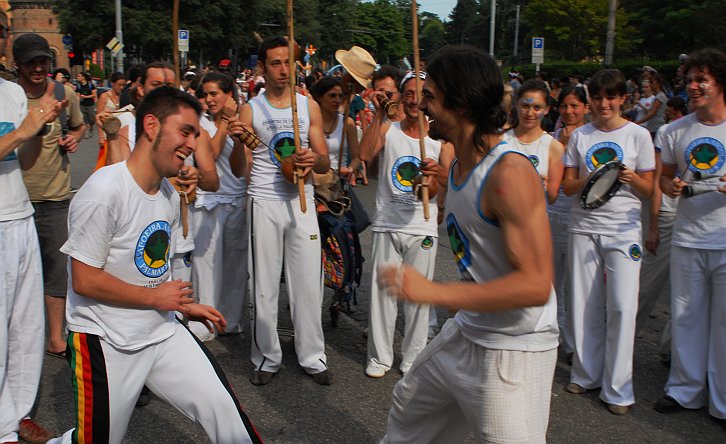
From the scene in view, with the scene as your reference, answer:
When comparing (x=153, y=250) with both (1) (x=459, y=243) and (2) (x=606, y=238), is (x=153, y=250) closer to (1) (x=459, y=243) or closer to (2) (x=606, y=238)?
(1) (x=459, y=243)

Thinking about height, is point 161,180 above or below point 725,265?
above

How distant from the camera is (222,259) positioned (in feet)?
20.4

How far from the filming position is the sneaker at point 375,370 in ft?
17.3

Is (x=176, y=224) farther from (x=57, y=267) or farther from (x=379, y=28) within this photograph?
(x=379, y=28)

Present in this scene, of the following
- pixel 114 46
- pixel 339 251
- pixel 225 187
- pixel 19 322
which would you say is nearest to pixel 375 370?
pixel 339 251

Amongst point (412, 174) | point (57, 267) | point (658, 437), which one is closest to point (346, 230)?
point (412, 174)

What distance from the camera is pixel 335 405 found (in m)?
4.78

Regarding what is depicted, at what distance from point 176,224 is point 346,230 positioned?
9.18ft

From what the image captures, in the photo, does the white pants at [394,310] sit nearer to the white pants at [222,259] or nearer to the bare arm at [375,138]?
the bare arm at [375,138]

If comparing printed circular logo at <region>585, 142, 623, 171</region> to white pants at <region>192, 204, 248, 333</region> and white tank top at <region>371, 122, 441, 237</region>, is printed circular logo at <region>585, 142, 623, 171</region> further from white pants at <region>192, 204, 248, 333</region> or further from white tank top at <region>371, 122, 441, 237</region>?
white pants at <region>192, 204, 248, 333</region>

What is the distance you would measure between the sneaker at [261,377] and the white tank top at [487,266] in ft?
8.48

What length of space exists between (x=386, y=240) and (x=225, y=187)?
1504 millimetres

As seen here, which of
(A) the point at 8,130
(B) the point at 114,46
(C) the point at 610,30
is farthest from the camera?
(B) the point at 114,46

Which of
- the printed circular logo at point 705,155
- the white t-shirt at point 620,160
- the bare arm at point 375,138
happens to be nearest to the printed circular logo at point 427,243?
the bare arm at point 375,138
